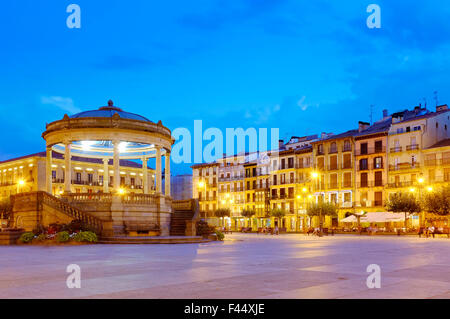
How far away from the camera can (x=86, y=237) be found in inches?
1087

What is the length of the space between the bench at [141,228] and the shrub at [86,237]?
14.6ft

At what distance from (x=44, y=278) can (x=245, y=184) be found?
3460 inches

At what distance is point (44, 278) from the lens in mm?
11703

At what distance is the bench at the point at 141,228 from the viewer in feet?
108

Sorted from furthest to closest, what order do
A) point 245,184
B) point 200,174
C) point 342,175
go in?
1. point 200,174
2. point 245,184
3. point 342,175

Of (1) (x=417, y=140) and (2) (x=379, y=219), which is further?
(1) (x=417, y=140)

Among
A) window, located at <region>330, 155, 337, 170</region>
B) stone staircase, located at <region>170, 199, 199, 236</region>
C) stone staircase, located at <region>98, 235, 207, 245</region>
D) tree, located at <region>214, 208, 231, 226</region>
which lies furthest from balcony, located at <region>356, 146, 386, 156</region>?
stone staircase, located at <region>98, 235, 207, 245</region>

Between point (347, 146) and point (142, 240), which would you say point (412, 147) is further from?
point (142, 240)

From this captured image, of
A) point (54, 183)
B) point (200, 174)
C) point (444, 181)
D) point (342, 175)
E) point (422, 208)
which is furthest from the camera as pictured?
point (200, 174)

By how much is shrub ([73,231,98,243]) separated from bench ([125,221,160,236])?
4452mm

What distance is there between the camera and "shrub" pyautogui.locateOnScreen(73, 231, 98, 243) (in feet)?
89.4

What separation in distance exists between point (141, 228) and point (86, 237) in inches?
267

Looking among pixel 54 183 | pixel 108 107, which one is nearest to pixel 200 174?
pixel 54 183
